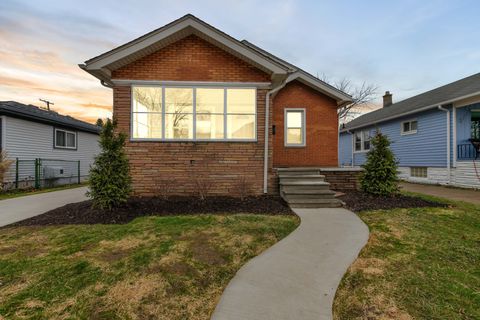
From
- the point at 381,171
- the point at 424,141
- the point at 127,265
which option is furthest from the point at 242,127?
the point at 424,141

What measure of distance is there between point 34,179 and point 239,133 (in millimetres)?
11453

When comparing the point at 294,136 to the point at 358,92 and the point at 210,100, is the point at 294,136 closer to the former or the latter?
the point at 210,100

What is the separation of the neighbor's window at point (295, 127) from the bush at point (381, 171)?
334 cm

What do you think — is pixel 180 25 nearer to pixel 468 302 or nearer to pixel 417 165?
Result: pixel 468 302

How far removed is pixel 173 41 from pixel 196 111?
2168 millimetres

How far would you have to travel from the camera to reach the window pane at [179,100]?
23.5ft

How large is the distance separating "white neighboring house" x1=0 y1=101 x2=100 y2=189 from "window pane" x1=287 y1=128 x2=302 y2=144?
816 cm

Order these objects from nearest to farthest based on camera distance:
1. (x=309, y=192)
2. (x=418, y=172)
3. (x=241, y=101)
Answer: (x=309, y=192), (x=241, y=101), (x=418, y=172)

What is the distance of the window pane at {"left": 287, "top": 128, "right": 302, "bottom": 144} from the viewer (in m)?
10.1

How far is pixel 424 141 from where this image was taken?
45.0 feet

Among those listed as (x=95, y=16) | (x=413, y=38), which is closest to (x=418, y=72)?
(x=413, y=38)

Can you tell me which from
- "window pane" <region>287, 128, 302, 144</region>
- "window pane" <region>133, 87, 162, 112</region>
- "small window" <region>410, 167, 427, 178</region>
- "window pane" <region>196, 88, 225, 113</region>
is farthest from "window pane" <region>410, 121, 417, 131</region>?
"window pane" <region>133, 87, 162, 112</region>

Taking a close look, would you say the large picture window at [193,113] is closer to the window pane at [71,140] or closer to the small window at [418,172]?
the window pane at [71,140]

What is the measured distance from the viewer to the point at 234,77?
720 cm
